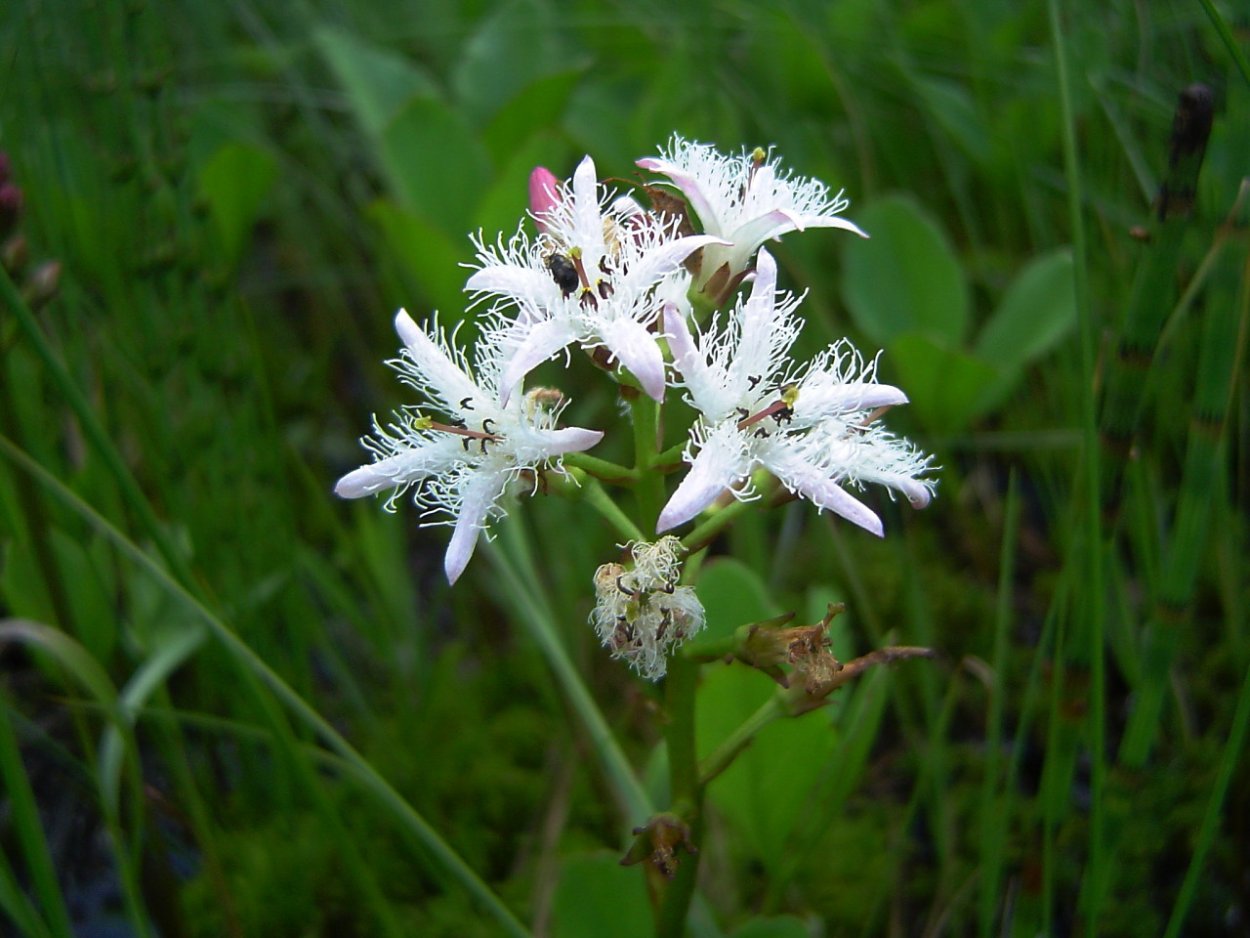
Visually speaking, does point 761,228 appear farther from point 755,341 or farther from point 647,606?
point 647,606

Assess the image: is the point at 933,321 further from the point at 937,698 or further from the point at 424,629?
the point at 424,629

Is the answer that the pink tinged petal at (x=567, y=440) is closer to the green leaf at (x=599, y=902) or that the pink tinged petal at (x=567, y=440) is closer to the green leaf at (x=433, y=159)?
the green leaf at (x=599, y=902)

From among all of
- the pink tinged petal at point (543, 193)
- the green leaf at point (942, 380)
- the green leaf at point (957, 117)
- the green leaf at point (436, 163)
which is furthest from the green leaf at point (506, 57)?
the pink tinged petal at point (543, 193)

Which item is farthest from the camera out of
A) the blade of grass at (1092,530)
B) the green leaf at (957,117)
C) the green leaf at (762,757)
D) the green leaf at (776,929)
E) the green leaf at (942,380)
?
the green leaf at (957,117)

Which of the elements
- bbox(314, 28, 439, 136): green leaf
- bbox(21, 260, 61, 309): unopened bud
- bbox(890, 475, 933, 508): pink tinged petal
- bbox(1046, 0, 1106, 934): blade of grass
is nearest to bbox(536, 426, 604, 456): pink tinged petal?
bbox(890, 475, 933, 508): pink tinged petal

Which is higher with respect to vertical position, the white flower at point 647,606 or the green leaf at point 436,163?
the green leaf at point 436,163

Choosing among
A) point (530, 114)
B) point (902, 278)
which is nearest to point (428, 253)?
point (530, 114)

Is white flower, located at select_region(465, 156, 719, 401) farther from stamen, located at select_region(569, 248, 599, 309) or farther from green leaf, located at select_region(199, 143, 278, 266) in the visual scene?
green leaf, located at select_region(199, 143, 278, 266)
